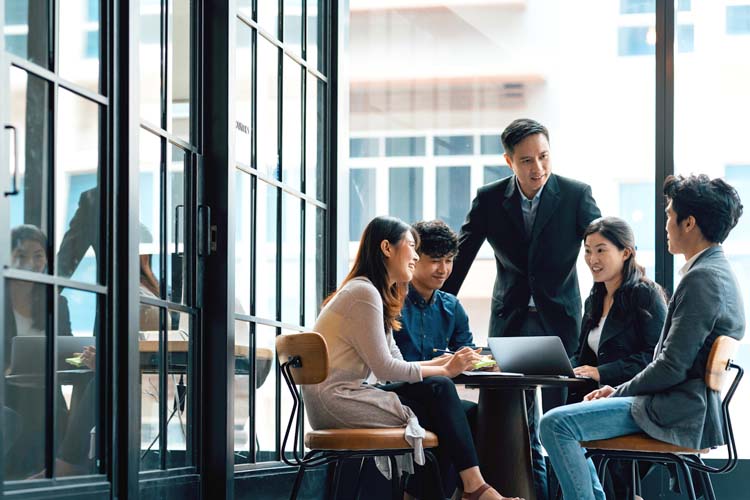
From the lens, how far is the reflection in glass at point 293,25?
4527mm

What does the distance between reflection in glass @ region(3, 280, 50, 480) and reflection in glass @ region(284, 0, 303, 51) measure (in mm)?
1960

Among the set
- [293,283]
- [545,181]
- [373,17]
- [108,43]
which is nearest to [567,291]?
[545,181]

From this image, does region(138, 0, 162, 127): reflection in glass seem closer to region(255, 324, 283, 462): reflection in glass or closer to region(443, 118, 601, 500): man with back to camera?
region(255, 324, 283, 462): reflection in glass

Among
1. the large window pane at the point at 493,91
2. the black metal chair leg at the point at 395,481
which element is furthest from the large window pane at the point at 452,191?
the black metal chair leg at the point at 395,481

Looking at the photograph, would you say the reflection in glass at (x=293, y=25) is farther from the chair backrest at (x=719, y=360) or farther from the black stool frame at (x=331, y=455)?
the chair backrest at (x=719, y=360)

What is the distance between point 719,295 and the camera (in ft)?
10.9

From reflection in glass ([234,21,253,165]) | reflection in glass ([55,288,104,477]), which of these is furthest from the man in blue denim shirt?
reflection in glass ([55,288,104,477])

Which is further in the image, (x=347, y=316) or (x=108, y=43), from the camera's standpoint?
(x=347, y=316)

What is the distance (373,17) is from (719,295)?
358cm

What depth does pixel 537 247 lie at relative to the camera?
450 centimetres

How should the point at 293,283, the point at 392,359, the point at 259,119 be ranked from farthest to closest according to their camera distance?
the point at 293,283, the point at 259,119, the point at 392,359

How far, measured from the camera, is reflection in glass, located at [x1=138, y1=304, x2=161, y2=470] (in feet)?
11.0

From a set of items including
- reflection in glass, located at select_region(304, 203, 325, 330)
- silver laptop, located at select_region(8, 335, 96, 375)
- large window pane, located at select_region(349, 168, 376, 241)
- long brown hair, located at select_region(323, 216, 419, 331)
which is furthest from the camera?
large window pane, located at select_region(349, 168, 376, 241)

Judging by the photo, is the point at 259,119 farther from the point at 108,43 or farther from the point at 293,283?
the point at 108,43
